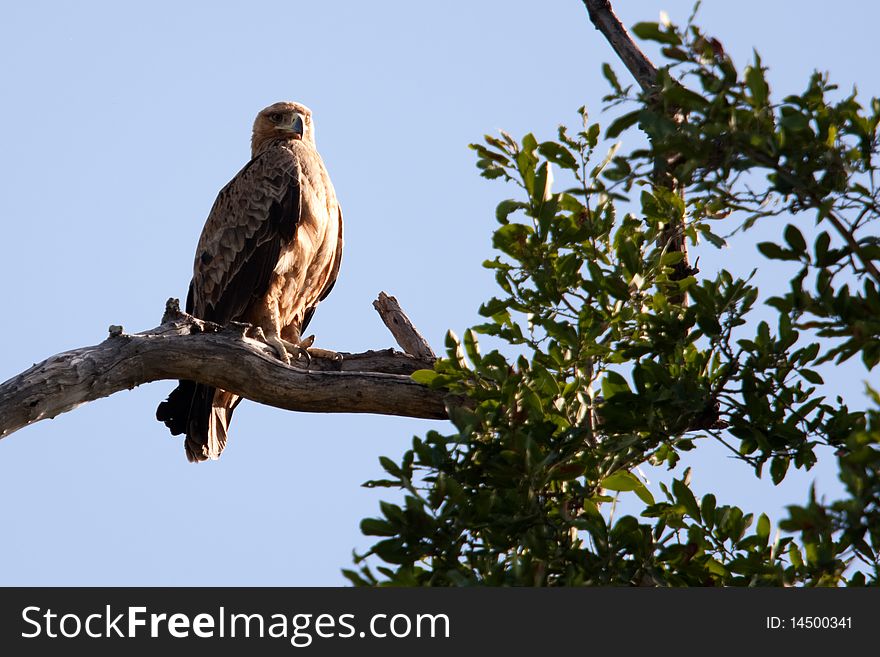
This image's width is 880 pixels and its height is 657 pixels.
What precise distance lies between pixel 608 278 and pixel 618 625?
1.42 meters

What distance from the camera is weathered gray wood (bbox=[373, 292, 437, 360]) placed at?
6.22m

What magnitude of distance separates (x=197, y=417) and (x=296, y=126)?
2.68 m

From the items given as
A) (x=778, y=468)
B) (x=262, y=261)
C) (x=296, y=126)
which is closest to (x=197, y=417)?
(x=262, y=261)

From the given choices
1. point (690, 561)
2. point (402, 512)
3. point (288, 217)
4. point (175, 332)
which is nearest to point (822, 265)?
point (690, 561)

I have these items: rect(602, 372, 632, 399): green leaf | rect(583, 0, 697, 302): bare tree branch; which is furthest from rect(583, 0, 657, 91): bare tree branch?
rect(602, 372, 632, 399): green leaf

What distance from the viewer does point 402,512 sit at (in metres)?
3.62

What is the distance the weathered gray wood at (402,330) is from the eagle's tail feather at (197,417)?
128cm

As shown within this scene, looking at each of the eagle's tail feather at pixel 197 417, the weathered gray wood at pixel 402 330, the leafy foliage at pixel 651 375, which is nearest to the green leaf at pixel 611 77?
the leafy foliage at pixel 651 375

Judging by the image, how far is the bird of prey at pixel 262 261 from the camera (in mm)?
7059

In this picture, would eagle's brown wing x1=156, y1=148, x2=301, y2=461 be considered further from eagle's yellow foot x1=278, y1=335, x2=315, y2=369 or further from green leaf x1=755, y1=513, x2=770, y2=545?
green leaf x1=755, y1=513, x2=770, y2=545

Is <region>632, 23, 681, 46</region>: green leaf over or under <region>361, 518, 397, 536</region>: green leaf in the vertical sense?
over

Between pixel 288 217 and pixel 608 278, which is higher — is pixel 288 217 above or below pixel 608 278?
above

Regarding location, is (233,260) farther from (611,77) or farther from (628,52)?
(611,77)

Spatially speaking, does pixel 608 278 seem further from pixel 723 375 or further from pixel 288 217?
pixel 288 217
